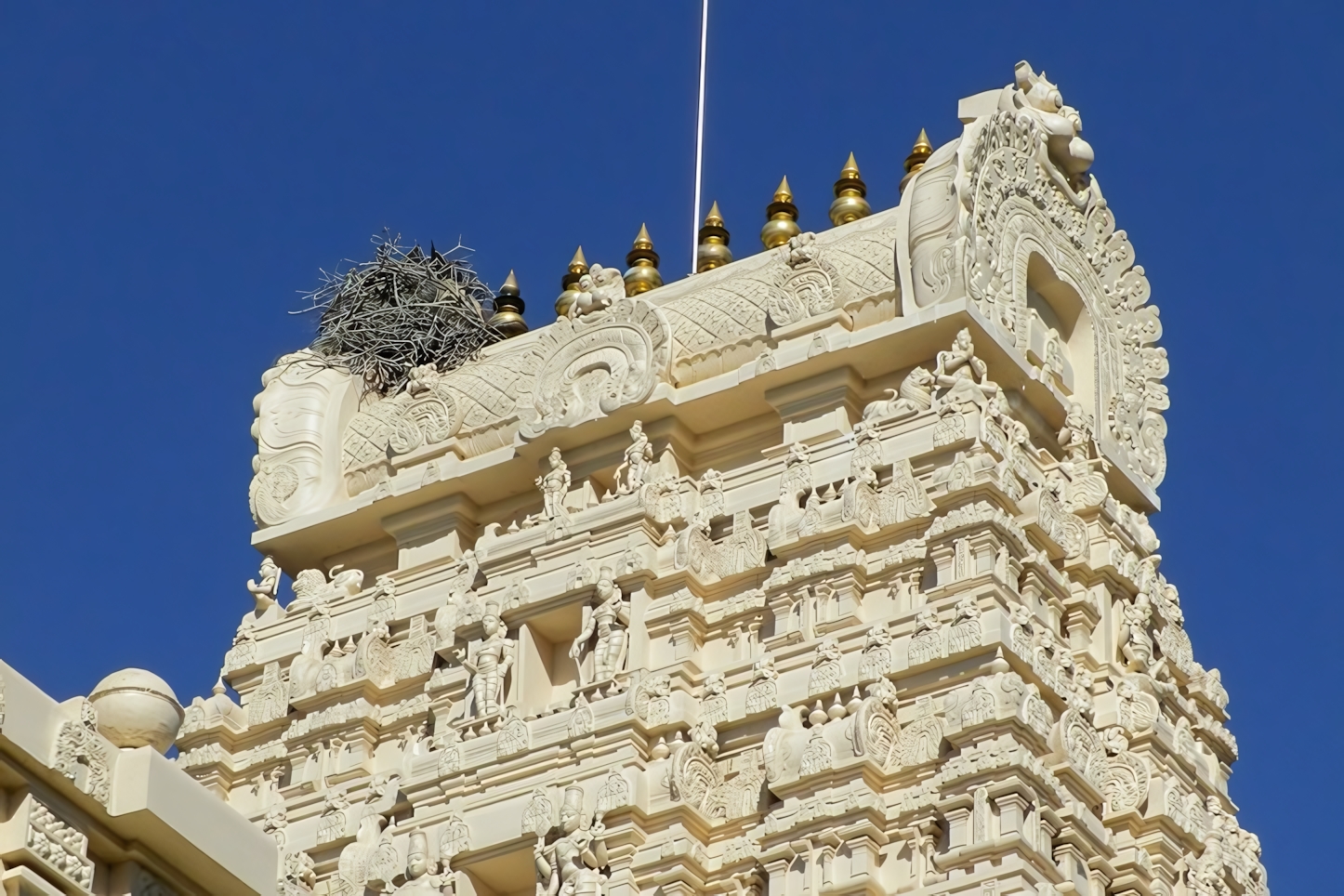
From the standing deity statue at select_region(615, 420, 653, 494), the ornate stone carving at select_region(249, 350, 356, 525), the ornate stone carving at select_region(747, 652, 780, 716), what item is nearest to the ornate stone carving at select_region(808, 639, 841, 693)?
the ornate stone carving at select_region(747, 652, 780, 716)

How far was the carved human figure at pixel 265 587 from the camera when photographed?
119 ft

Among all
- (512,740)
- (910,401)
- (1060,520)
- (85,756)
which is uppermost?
(910,401)

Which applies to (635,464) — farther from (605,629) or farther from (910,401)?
(910,401)

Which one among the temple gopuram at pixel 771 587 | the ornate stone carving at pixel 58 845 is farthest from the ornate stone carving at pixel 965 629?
the ornate stone carving at pixel 58 845

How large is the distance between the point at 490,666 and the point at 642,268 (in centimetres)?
585

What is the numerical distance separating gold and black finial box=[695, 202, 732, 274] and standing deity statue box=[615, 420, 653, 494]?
132 inches

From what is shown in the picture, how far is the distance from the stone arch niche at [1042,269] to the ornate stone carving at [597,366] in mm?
2626

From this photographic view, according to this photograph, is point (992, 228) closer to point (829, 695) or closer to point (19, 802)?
point (829, 695)

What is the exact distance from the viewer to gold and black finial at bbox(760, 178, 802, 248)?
121ft

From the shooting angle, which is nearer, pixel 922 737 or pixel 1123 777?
pixel 922 737

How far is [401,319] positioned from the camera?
125 ft

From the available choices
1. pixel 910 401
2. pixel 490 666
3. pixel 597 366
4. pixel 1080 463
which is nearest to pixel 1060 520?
pixel 1080 463

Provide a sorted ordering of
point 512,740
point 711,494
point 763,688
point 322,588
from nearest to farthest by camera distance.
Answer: point 763,688
point 512,740
point 711,494
point 322,588

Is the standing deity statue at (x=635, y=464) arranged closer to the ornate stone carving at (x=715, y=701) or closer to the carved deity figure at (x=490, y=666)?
the carved deity figure at (x=490, y=666)
